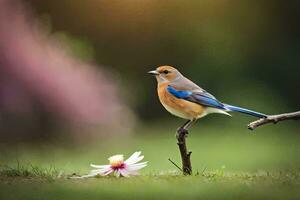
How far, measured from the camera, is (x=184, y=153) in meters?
2.34

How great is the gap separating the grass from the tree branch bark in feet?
0.08

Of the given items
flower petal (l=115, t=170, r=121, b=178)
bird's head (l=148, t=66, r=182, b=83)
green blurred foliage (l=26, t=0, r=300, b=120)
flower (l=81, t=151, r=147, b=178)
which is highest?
green blurred foliage (l=26, t=0, r=300, b=120)

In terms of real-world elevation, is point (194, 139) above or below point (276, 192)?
above

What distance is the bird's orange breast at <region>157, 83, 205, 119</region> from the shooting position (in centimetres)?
235

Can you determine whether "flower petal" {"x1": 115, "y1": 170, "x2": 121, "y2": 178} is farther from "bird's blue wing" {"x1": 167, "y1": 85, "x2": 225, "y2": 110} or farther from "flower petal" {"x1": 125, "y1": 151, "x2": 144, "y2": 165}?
"bird's blue wing" {"x1": 167, "y1": 85, "x2": 225, "y2": 110}

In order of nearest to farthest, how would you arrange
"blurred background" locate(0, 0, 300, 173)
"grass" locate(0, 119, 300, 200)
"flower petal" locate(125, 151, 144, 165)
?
"grass" locate(0, 119, 300, 200) < "flower petal" locate(125, 151, 144, 165) < "blurred background" locate(0, 0, 300, 173)

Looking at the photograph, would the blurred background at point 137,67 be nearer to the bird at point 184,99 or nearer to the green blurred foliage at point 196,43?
the green blurred foliage at point 196,43

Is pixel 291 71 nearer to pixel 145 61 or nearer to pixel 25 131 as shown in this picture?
pixel 145 61

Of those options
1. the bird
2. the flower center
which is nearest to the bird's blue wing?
the bird

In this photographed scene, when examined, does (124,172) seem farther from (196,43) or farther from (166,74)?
(196,43)

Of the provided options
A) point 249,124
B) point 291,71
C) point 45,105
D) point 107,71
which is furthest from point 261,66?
point 45,105

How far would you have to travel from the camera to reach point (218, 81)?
8.51 feet

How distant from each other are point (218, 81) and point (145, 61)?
0.21 meters

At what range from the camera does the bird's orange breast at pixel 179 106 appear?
92.7 inches
